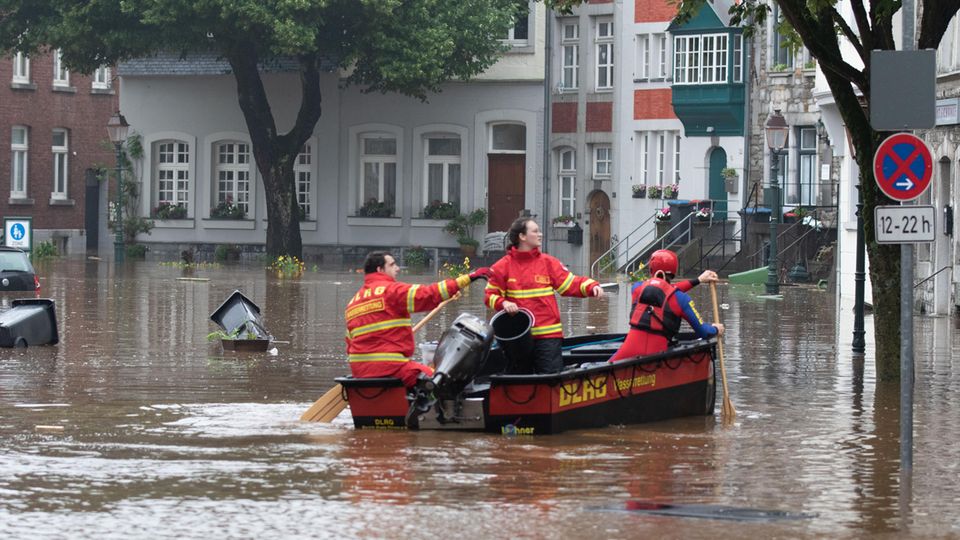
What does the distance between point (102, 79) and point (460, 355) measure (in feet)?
164

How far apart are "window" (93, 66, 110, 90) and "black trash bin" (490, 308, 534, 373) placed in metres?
48.7

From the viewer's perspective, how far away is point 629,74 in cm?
4872

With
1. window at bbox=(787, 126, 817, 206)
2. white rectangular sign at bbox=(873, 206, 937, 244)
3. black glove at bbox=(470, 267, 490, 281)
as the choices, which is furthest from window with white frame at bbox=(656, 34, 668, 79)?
white rectangular sign at bbox=(873, 206, 937, 244)

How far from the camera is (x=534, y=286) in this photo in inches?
563

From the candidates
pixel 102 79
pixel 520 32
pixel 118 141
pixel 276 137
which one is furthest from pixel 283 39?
pixel 102 79

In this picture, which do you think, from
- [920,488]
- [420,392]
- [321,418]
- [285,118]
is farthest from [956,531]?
[285,118]

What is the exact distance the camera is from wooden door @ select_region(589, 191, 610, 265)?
49.4m

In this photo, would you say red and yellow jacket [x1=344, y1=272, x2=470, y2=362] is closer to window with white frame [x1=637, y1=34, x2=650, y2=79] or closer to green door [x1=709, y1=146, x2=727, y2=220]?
green door [x1=709, y1=146, x2=727, y2=220]

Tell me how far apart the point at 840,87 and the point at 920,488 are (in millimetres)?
6584

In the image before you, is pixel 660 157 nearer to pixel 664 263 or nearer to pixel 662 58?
pixel 662 58

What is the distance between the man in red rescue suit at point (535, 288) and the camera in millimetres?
14289

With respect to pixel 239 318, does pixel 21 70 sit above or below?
above

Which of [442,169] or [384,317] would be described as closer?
[384,317]

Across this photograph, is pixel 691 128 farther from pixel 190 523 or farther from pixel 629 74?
pixel 190 523
